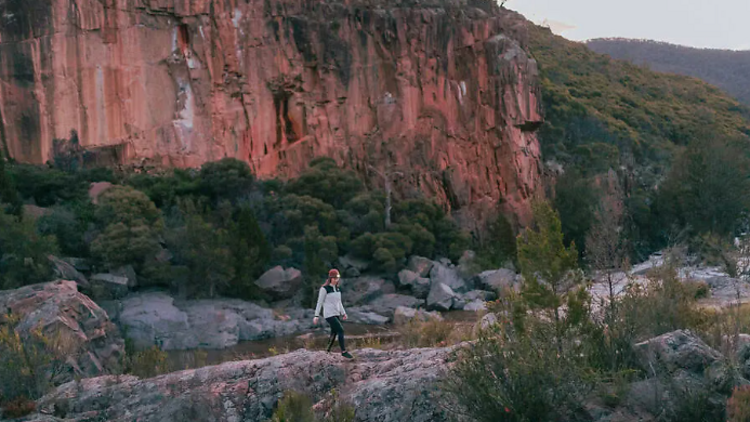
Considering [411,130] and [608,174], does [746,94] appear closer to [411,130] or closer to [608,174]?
[608,174]

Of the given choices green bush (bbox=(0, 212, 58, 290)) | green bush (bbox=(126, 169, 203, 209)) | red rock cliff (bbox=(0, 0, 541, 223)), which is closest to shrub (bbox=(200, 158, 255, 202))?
green bush (bbox=(126, 169, 203, 209))

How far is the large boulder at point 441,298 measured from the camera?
40.6 meters

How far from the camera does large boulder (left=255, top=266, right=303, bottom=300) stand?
39125 mm

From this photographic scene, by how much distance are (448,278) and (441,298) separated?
4045 mm

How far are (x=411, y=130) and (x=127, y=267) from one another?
28.1 m

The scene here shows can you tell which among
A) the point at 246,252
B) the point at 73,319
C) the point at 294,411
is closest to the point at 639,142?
the point at 246,252

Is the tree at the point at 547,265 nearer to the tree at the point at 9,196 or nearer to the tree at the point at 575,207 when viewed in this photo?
the tree at the point at 9,196

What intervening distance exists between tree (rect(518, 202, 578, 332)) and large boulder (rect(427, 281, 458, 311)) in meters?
28.6

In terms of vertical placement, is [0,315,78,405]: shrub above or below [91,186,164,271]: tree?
above

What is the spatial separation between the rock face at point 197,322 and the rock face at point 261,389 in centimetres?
1754

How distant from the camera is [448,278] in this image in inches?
1767

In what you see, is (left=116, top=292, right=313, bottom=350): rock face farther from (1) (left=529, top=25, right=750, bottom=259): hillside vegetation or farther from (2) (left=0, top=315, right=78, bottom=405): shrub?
(1) (left=529, top=25, right=750, bottom=259): hillside vegetation

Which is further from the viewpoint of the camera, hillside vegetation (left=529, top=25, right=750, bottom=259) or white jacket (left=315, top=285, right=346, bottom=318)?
hillside vegetation (left=529, top=25, right=750, bottom=259)

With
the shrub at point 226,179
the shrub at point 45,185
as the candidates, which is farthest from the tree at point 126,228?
the shrub at point 226,179
